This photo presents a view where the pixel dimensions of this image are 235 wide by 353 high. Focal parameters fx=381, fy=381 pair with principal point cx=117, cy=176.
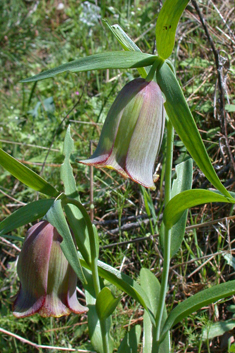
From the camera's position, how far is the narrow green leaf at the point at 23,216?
99cm

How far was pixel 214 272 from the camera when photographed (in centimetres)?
170

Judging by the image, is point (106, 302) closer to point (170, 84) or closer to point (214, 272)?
point (170, 84)

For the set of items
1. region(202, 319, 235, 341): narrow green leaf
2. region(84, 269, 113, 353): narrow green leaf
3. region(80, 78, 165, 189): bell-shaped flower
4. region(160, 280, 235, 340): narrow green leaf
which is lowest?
region(202, 319, 235, 341): narrow green leaf

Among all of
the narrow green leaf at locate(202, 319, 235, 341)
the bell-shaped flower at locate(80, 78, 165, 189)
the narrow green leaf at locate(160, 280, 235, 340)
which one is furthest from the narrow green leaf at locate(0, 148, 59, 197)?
the narrow green leaf at locate(202, 319, 235, 341)

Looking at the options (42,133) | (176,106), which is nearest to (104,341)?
(176,106)

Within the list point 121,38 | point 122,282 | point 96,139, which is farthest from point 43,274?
point 96,139

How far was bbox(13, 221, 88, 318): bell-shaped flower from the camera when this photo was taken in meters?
1.00

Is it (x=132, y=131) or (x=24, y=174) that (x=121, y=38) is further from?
(x=24, y=174)

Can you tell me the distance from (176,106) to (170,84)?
0.06 meters

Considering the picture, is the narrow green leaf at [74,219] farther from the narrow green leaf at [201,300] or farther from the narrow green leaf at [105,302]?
the narrow green leaf at [201,300]

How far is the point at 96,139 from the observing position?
2215 millimetres

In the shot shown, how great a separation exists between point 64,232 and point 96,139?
53.1 inches

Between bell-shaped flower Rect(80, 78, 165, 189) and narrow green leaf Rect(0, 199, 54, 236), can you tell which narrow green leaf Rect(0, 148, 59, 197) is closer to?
narrow green leaf Rect(0, 199, 54, 236)

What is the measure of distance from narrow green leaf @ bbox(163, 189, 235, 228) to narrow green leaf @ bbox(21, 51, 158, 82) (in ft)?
1.15
